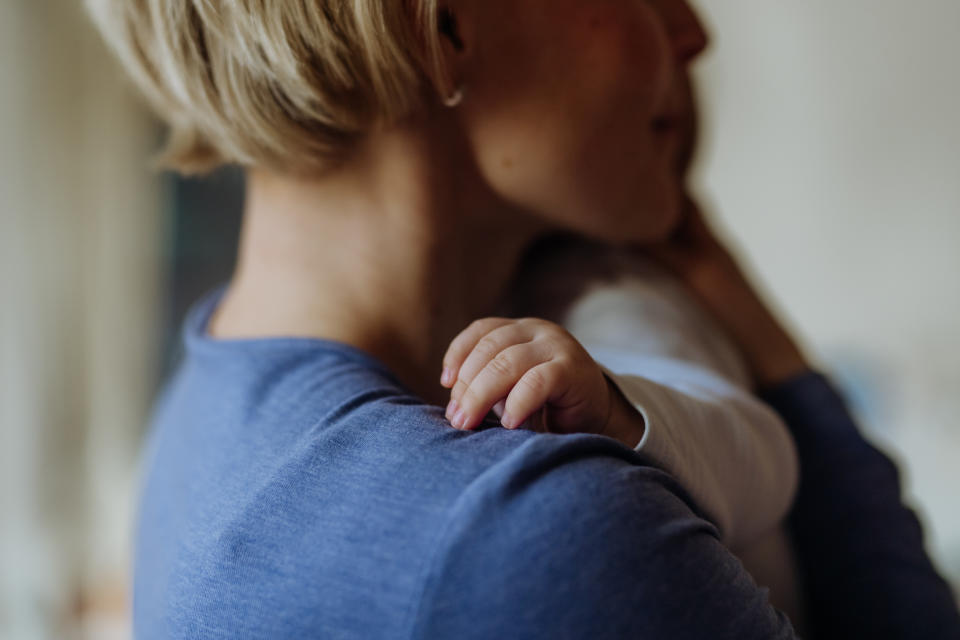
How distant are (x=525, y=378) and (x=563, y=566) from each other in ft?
0.33

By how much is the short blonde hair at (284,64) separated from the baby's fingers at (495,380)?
233mm

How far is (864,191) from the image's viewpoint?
78.6 inches

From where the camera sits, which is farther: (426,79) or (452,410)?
(426,79)

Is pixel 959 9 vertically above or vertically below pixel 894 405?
above

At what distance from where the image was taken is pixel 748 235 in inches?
86.1

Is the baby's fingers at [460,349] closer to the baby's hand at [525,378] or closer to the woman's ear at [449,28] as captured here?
the baby's hand at [525,378]

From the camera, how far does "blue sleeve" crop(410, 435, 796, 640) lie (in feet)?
1.21

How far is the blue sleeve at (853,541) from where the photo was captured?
2.30ft

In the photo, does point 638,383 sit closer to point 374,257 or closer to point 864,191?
point 374,257

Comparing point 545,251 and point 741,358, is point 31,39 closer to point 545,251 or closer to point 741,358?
point 545,251

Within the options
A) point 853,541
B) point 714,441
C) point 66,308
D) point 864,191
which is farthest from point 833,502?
point 66,308

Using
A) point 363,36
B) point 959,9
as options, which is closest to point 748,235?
point 959,9

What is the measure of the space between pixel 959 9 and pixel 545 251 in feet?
5.11

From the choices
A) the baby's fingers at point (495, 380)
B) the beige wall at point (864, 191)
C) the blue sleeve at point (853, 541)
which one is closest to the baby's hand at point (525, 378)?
the baby's fingers at point (495, 380)
